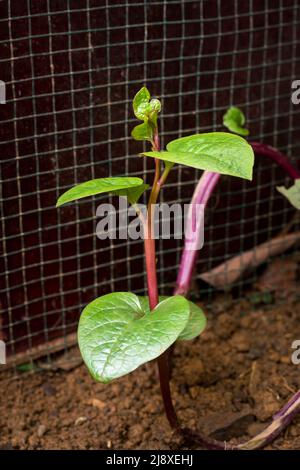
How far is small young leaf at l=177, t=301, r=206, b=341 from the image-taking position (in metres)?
1.37

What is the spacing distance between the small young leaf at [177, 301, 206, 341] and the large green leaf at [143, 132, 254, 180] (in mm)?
354

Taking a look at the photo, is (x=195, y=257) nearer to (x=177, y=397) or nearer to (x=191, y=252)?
(x=191, y=252)

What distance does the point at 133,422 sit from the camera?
1630mm

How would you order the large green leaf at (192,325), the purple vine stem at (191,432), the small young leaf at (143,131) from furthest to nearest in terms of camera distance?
the purple vine stem at (191,432)
the large green leaf at (192,325)
the small young leaf at (143,131)

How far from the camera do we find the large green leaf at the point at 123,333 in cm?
113

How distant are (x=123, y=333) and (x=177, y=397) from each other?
21.3 inches

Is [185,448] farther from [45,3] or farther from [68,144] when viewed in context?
[45,3]

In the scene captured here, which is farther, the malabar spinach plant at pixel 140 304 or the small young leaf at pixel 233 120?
the small young leaf at pixel 233 120

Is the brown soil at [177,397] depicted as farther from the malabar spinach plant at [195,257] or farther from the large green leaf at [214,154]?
the large green leaf at [214,154]

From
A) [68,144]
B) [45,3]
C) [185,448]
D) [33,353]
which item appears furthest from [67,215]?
[185,448]

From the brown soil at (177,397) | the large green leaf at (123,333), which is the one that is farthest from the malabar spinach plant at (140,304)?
the brown soil at (177,397)

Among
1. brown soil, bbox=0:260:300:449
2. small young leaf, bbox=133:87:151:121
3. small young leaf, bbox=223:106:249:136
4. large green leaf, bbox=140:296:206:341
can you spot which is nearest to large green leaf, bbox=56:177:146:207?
small young leaf, bbox=133:87:151:121

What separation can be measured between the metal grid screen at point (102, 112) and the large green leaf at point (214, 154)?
492 mm

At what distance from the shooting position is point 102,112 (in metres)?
1.68
